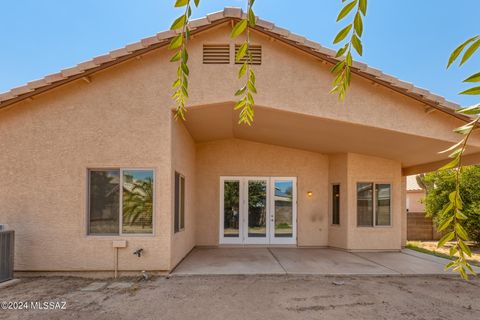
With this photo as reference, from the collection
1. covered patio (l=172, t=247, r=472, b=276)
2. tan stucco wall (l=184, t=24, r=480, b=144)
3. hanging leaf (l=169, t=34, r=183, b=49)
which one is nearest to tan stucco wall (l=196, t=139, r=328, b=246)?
covered patio (l=172, t=247, r=472, b=276)

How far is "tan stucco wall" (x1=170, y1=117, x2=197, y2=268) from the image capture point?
26.8 ft

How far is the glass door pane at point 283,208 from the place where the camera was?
11.8 meters

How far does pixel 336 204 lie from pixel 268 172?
2822mm

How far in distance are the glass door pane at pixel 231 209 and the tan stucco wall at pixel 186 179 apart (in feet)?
3.89

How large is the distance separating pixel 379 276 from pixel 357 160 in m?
4.39

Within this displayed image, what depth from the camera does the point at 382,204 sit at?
436 inches

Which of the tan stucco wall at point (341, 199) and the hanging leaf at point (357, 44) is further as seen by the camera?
the tan stucco wall at point (341, 199)

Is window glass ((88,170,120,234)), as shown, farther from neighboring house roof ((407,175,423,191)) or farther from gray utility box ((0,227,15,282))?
neighboring house roof ((407,175,423,191))

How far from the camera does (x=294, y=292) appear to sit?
6543 millimetres

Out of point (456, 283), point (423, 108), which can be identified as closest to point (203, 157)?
point (423, 108)

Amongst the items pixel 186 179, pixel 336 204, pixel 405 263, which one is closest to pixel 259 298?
pixel 186 179

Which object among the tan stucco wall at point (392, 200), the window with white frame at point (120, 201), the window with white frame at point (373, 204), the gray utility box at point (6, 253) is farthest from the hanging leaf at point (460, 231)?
the window with white frame at point (373, 204)

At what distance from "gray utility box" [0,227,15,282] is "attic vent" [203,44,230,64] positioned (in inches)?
242

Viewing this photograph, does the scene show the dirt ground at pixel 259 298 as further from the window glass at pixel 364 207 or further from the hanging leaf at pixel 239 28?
the hanging leaf at pixel 239 28
